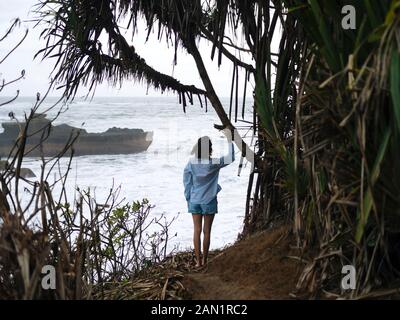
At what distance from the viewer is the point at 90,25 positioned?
19.6ft

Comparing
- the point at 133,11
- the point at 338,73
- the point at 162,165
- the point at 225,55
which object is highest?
the point at 133,11

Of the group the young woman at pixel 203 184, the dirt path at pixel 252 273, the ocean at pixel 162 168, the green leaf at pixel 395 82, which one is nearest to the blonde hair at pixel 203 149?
the young woman at pixel 203 184

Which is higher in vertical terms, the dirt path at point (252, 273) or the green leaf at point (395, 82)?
the green leaf at point (395, 82)

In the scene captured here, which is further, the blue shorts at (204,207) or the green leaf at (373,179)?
the blue shorts at (204,207)

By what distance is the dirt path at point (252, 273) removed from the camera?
11.7ft

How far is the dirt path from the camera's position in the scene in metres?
3.58

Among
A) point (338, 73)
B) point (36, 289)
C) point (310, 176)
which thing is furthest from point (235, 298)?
point (338, 73)

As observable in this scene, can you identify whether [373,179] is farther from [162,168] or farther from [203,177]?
[162,168]

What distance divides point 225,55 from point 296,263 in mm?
2621

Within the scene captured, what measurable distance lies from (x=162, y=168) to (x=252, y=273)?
22008mm

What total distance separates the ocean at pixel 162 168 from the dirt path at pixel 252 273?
2752 millimetres

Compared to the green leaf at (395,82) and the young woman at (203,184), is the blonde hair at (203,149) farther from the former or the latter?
the green leaf at (395,82)

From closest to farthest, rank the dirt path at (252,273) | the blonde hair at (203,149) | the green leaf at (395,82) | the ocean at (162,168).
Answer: the green leaf at (395,82) < the dirt path at (252,273) < the blonde hair at (203,149) < the ocean at (162,168)
